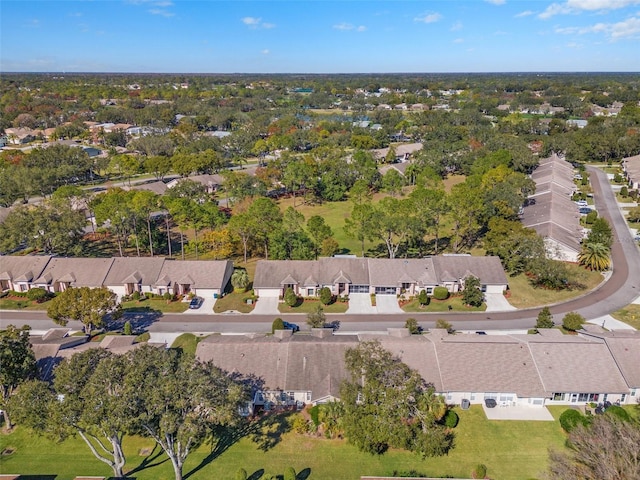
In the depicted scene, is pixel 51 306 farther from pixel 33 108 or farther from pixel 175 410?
pixel 33 108

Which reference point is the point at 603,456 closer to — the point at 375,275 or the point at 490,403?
the point at 490,403

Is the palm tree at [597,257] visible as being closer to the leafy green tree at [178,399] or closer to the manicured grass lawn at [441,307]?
the manicured grass lawn at [441,307]

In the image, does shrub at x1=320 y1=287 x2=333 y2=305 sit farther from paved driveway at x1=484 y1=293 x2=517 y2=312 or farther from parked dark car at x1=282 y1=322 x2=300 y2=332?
paved driveway at x1=484 y1=293 x2=517 y2=312

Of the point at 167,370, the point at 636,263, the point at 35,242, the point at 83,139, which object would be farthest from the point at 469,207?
the point at 83,139

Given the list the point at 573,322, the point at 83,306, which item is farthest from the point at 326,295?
the point at 573,322

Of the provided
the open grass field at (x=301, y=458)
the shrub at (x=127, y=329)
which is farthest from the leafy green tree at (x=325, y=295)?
the shrub at (x=127, y=329)

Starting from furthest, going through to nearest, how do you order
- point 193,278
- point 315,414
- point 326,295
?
point 193,278 → point 326,295 → point 315,414
